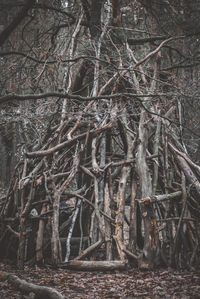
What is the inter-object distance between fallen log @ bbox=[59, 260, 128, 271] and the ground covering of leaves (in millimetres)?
66

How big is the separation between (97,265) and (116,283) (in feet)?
1.93

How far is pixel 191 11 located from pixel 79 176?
432 cm

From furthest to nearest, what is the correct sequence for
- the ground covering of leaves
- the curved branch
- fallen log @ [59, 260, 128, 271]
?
fallen log @ [59, 260, 128, 271] → the ground covering of leaves → the curved branch

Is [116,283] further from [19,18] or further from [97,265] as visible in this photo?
[19,18]

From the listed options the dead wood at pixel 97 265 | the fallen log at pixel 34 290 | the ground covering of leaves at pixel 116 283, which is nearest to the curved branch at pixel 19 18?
the fallen log at pixel 34 290

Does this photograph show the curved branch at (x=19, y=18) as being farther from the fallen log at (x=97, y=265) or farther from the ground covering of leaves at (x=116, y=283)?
the fallen log at (x=97, y=265)

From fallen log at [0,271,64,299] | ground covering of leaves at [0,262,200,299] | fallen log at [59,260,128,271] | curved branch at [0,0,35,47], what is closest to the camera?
fallen log at [0,271,64,299]

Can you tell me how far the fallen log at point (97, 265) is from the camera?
15.4 ft

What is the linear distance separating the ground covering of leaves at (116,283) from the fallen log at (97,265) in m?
0.07

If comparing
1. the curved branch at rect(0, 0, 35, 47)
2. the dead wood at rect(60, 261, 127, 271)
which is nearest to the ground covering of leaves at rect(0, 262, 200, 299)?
the dead wood at rect(60, 261, 127, 271)

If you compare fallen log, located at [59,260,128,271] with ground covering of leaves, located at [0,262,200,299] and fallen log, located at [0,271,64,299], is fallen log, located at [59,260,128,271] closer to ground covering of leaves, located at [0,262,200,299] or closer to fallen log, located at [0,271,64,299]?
ground covering of leaves, located at [0,262,200,299]

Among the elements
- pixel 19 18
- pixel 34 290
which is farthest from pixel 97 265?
pixel 19 18

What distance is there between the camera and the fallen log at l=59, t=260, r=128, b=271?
4.69 meters

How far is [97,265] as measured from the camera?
469cm
